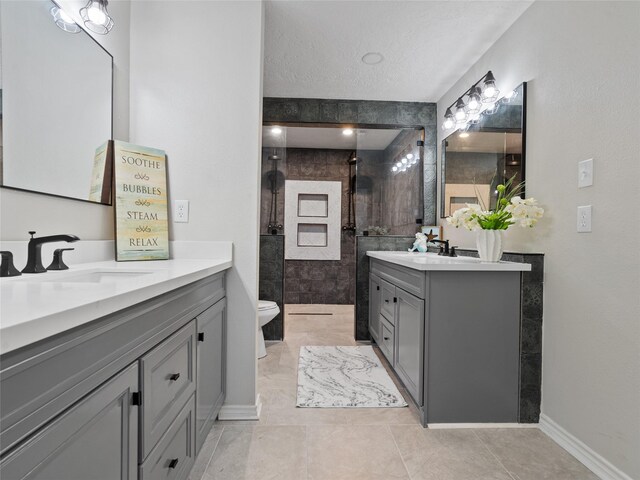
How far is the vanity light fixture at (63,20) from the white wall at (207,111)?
39 cm

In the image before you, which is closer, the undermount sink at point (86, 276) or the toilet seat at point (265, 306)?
the undermount sink at point (86, 276)

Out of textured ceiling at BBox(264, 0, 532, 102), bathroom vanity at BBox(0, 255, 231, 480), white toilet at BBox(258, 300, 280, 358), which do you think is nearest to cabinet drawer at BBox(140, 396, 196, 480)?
bathroom vanity at BBox(0, 255, 231, 480)

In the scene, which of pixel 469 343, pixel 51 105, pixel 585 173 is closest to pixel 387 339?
pixel 469 343

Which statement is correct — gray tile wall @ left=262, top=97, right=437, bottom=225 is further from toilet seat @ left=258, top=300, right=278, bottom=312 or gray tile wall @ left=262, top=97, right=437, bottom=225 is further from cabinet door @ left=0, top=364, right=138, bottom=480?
cabinet door @ left=0, top=364, right=138, bottom=480

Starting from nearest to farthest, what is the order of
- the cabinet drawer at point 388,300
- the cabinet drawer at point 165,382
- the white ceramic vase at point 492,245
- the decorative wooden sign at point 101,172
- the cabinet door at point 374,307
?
the cabinet drawer at point 165,382
the decorative wooden sign at point 101,172
the white ceramic vase at point 492,245
the cabinet drawer at point 388,300
the cabinet door at point 374,307

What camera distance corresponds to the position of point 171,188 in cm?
180

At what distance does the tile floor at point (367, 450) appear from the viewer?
4.63ft

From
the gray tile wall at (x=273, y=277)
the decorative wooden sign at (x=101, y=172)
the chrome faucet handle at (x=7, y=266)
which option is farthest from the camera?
the gray tile wall at (x=273, y=277)

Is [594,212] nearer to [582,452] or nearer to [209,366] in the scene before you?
[582,452]

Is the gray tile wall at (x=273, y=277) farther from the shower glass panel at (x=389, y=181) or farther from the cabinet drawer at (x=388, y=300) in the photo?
the cabinet drawer at (x=388, y=300)

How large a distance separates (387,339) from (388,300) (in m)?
0.30

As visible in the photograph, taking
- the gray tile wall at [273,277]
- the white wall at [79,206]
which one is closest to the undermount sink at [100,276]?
the white wall at [79,206]

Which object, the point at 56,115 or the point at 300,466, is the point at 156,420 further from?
the point at 56,115

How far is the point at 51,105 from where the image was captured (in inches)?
51.3
